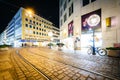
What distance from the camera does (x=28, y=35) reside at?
53094mm

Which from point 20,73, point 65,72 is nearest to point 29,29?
point 20,73

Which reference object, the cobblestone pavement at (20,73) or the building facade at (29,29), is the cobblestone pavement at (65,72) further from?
the building facade at (29,29)

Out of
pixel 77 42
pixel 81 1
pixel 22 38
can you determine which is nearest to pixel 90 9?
pixel 81 1

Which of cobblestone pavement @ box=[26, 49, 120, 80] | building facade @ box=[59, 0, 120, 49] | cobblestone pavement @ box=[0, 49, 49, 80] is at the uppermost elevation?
building facade @ box=[59, 0, 120, 49]

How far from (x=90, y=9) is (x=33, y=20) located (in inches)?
1879

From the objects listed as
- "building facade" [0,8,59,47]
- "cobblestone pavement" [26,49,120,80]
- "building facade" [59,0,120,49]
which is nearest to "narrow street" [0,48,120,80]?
"cobblestone pavement" [26,49,120,80]

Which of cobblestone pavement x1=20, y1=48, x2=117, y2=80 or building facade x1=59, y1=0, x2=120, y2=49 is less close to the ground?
building facade x1=59, y1=0, x2=120, y2=49

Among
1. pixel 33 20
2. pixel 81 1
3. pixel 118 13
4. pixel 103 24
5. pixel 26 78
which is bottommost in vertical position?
pixel 26 78

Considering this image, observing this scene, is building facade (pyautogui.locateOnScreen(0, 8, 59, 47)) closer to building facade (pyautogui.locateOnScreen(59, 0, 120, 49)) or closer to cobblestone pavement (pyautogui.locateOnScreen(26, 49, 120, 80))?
building facade (pyautogui.locateOnScreen(59, 0, 120, 49))

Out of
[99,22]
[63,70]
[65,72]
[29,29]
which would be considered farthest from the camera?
[29,29]

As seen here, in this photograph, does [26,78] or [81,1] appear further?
[81,1]

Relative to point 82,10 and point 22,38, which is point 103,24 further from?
point 22,38

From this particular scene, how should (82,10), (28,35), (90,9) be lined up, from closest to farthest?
(90,9) < (82,10) < (28,35)

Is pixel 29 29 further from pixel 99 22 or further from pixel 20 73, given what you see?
pixel 20 73
